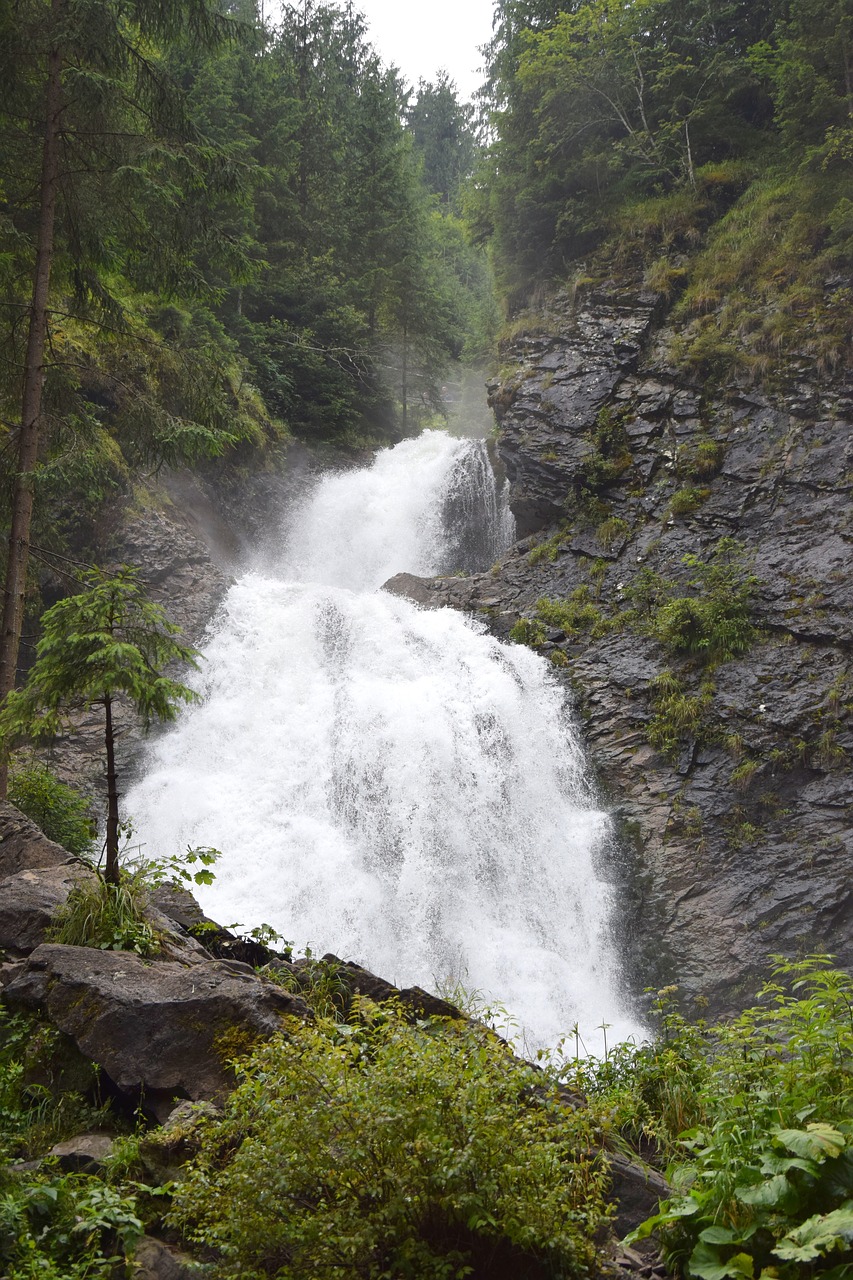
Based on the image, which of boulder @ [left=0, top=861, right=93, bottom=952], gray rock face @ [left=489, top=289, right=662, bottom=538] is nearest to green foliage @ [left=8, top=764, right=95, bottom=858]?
boulder @ [left=0, top=861, right=93, bottom=952]

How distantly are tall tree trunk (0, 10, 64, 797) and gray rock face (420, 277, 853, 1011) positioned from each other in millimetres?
8845

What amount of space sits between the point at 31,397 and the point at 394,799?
7.11 m

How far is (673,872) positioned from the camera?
1223 cm

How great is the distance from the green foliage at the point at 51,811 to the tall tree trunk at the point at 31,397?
4.69ft

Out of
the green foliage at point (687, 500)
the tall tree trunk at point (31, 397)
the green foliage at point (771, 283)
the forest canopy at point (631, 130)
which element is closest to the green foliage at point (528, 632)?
the green foliage at point (687, 500)

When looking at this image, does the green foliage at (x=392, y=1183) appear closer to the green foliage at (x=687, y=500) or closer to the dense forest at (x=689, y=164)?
the green foliage at (x=687, y=500)

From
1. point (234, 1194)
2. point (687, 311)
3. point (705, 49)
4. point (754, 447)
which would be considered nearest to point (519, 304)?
point (687, 311)

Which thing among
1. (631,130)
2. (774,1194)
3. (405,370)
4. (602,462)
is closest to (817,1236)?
(774,1194)

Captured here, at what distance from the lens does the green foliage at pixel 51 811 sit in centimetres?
922

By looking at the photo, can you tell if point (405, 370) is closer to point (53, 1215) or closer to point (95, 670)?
point (95, 670)

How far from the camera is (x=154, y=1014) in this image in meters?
4.68

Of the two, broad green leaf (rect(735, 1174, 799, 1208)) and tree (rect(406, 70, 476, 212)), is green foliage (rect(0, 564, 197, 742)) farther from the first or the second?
tree (rect(406, 70, 476, 212))

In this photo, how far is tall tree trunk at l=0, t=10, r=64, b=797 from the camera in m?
8.12

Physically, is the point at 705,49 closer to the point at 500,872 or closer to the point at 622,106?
the point at 622,106
